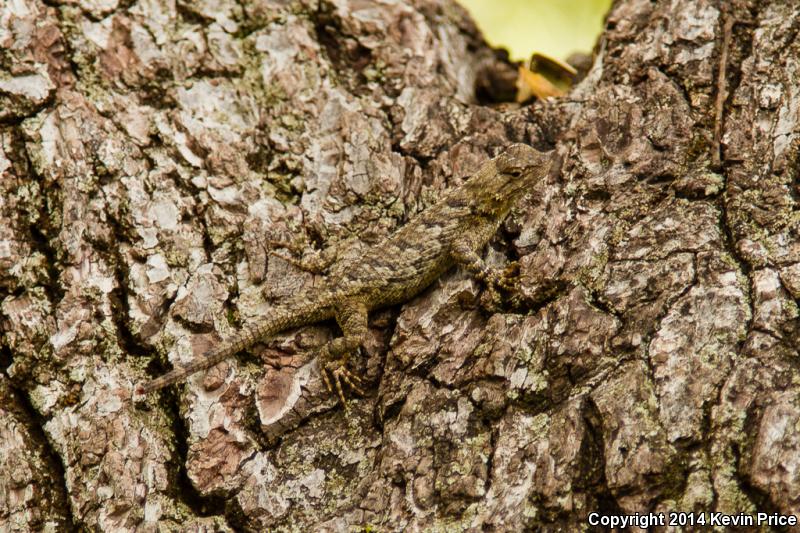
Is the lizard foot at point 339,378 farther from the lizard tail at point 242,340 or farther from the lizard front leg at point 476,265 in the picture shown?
the lizard front leg at point 476,265

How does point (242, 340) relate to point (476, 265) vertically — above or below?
below

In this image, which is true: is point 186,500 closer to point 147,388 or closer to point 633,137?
point 147,388

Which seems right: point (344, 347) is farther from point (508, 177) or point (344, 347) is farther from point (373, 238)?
point (508, 177)

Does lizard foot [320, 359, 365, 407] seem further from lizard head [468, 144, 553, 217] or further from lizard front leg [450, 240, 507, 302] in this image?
lizard head [468, 144, 553, 217]

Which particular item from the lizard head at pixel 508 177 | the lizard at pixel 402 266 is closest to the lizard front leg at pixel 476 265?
the lizard at pixel 402 266

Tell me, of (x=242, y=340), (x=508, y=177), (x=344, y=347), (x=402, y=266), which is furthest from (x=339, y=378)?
(x=508, y=177)

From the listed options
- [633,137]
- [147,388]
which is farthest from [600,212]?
[147,388]

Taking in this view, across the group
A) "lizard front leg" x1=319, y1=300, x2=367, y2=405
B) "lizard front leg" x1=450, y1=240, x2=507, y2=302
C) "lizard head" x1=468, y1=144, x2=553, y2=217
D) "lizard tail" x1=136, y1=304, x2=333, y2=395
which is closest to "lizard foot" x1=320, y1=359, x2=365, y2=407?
"lizard front leg" x1=319, y1=300, x2=367, y2=405

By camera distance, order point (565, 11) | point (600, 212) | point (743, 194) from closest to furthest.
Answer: point (743, 194) → point (600, 212) → point (565, 11)
